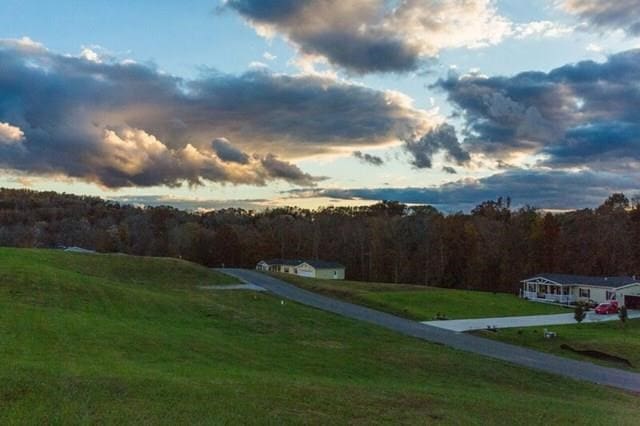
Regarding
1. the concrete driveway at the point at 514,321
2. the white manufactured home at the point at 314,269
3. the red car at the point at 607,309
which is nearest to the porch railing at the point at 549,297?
the red car at the point at 607,309

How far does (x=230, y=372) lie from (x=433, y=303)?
1518 inches

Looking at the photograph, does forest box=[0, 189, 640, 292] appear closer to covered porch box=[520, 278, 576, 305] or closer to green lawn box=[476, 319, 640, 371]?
covered porch box=[520, 278, 576, 305]

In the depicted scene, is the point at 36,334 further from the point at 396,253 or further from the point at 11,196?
the point at 11,196

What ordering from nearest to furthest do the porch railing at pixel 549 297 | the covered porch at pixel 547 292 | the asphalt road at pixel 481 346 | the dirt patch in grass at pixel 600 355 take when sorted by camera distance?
the asphalt road at pixel 481 346 → the dirt patch in grass at pixel 600 355 → the porch railing at pixel 549 297 → the covered porch at pixel 547 292

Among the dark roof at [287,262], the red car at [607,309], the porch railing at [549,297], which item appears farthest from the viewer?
the dark roof at [287,262]

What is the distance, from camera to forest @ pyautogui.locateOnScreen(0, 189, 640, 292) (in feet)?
260

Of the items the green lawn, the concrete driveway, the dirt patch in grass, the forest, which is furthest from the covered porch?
the dirt patch in grass

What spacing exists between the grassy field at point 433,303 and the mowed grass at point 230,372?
12265mm

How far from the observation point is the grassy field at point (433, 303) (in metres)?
46.2

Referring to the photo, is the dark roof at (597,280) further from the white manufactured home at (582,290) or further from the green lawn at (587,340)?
the green lawn at (587,340)

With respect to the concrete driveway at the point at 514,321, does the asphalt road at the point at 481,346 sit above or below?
above

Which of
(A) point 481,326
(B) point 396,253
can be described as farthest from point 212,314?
(B) point 396,253

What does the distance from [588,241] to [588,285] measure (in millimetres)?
22356

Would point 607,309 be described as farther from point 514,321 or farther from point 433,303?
point 433,303
